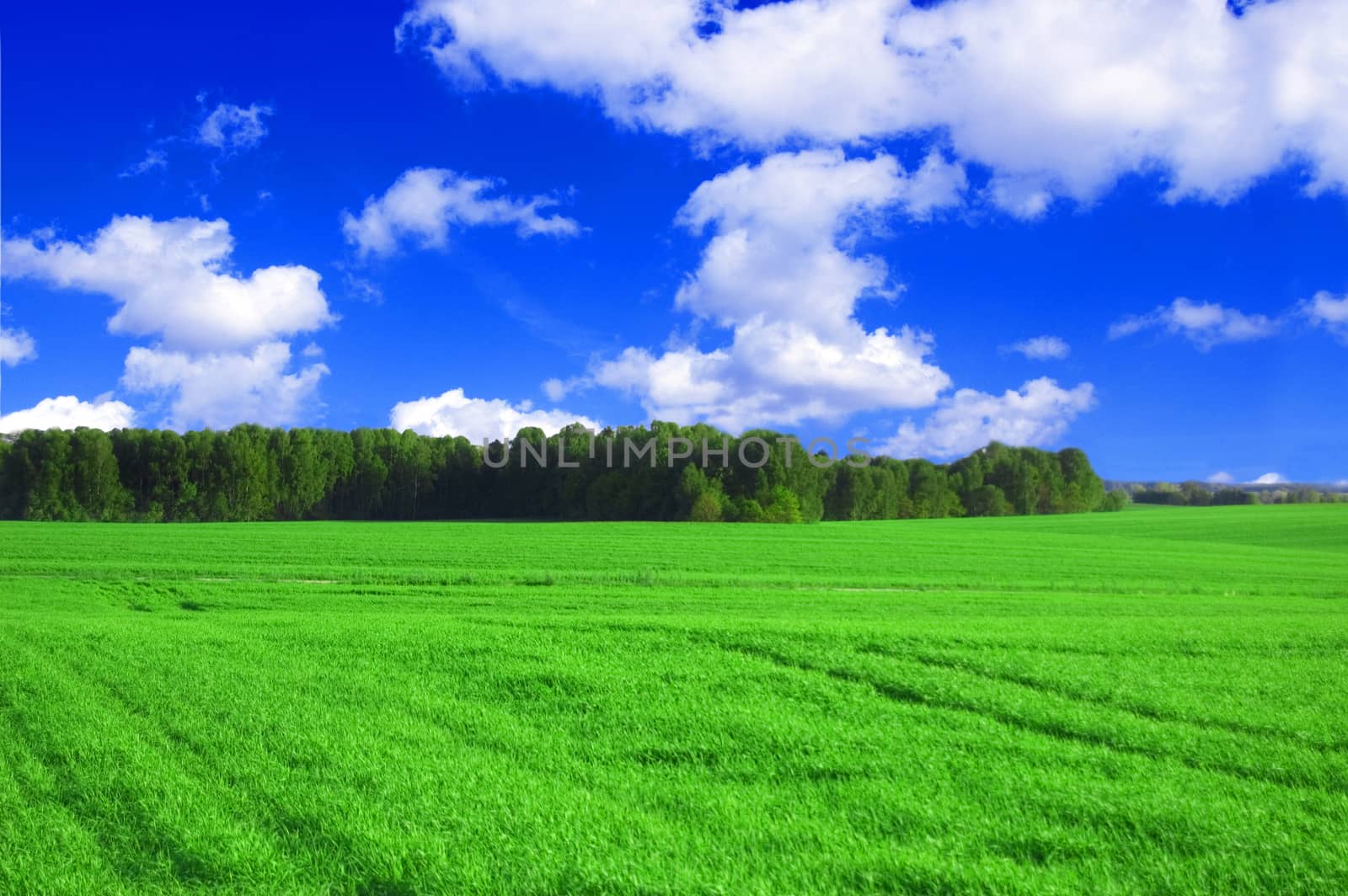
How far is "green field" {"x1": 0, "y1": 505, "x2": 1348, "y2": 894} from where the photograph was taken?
17.3ft

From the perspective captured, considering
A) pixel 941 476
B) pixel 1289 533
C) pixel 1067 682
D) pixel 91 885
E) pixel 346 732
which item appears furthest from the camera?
pixel 941 476

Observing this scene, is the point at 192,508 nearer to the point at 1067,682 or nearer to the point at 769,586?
the point at 769,586

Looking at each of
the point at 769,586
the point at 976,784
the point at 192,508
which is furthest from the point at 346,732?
the point at 192,508

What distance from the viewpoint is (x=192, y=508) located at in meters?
83.4

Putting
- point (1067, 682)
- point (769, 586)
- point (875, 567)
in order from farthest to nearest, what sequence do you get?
point (875, 567) → point (769, 586) → point (1067, 682)

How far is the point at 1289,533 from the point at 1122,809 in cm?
7872

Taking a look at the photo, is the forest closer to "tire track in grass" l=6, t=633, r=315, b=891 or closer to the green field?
the green field

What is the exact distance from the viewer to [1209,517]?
273 ft

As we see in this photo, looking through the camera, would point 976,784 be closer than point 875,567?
Yes

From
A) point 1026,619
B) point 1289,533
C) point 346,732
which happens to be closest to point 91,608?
point 346,732

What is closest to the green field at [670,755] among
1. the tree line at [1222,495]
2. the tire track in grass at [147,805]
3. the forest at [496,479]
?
the tire track in grass at [147,805]

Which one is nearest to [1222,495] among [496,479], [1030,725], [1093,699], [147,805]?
[496,479]

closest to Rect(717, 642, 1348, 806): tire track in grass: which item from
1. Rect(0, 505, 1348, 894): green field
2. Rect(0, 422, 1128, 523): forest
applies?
Rect(0, 505, 1348, 894): green field

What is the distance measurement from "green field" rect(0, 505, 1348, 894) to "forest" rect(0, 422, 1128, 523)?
67278 millimetres
